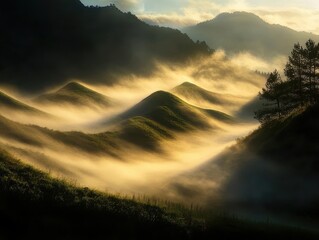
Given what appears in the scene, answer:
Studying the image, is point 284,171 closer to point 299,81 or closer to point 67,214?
point 67,214

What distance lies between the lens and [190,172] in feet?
209

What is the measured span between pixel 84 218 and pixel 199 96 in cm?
15738

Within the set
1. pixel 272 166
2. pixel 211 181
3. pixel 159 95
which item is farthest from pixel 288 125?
pixel 159 95

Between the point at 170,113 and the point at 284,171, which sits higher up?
the point at 170,113

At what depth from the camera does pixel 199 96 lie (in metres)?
184

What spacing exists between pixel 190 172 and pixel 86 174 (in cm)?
1778

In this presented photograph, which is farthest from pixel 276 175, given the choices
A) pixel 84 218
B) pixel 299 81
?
pixel 299 81

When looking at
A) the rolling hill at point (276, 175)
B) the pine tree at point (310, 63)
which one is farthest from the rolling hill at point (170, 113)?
the rolling hill at point (276, 175)

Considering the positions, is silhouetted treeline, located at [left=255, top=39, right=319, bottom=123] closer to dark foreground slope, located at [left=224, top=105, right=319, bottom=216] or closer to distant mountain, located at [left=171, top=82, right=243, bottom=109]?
dark foreground slope, located at [left=224, top=105, right=319, bottom=216]

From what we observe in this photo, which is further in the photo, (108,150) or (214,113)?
(214,113)

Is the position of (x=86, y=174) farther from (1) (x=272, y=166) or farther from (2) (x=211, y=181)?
(1) (x=272, y=166)

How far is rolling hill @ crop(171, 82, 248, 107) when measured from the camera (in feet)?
581

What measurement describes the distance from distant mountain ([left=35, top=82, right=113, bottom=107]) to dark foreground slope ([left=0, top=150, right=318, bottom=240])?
108 meters

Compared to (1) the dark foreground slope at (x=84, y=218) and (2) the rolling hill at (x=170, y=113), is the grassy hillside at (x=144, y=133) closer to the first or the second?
(2) the rolling hill at (x=170, y=113)
